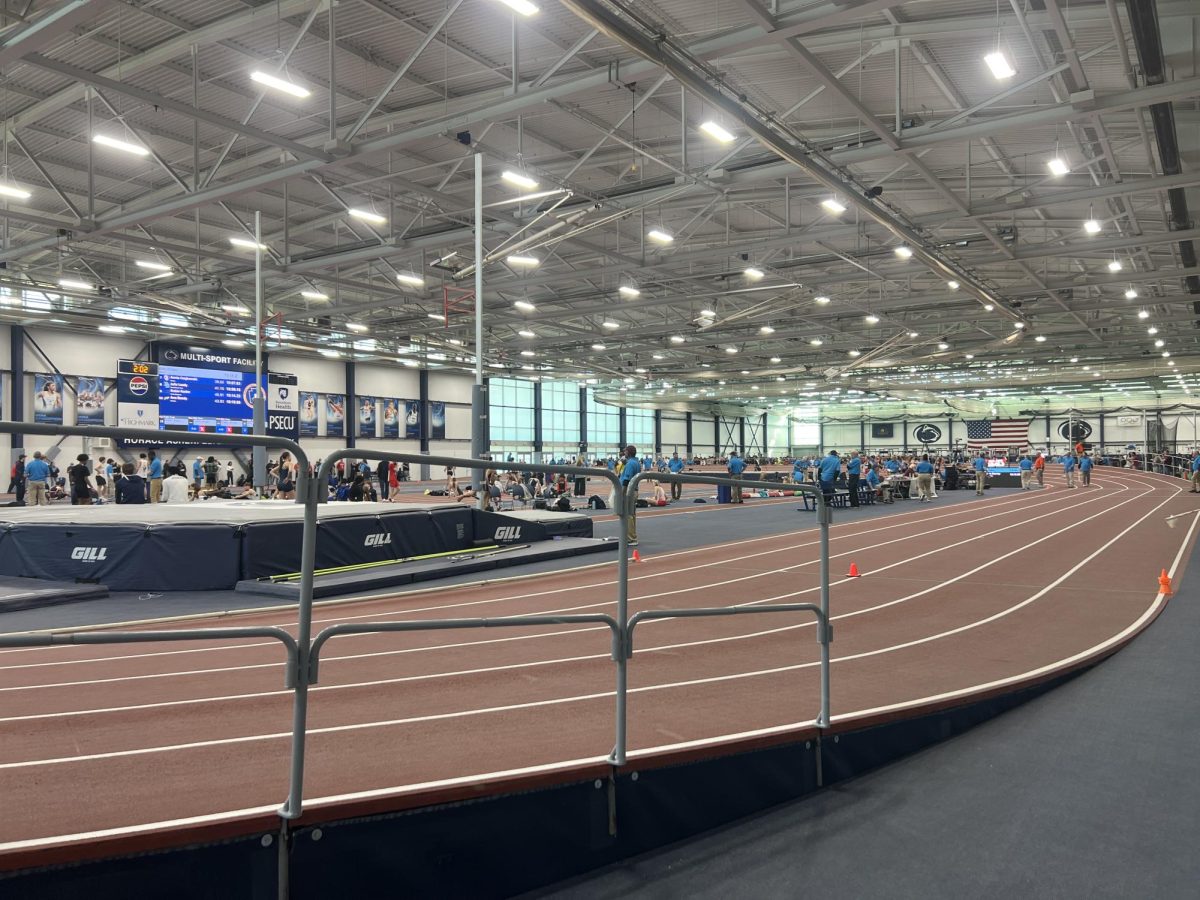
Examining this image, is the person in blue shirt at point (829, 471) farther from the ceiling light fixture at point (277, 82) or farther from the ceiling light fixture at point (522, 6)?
the ceiling light fixture at point (277, 82)

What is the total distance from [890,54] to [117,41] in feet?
44.7

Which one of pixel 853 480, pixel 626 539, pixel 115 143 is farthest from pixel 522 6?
pixel 853 480

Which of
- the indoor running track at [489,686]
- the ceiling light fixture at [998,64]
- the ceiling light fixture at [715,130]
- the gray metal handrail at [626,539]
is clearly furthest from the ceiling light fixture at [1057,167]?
the gray metal handrail at [626,539]

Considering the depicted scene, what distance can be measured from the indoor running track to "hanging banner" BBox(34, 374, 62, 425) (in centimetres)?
3289

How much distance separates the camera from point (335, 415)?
46000mm

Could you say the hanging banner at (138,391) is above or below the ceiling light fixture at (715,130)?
below

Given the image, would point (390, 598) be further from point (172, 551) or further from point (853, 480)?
point (853, 480)

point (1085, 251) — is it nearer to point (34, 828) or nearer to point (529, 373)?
point (34, 828)

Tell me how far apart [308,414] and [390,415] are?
609 centimetres

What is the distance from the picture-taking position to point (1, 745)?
428cm

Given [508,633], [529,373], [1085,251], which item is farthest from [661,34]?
[529,373]

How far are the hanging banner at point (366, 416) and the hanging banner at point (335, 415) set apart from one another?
1.21 m

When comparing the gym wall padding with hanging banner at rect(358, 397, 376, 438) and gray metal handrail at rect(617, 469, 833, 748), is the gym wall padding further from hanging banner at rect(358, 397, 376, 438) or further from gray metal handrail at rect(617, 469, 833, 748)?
hanging banner at rect(358, 397, 376, 438)

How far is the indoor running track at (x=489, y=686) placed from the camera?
3.55 m
